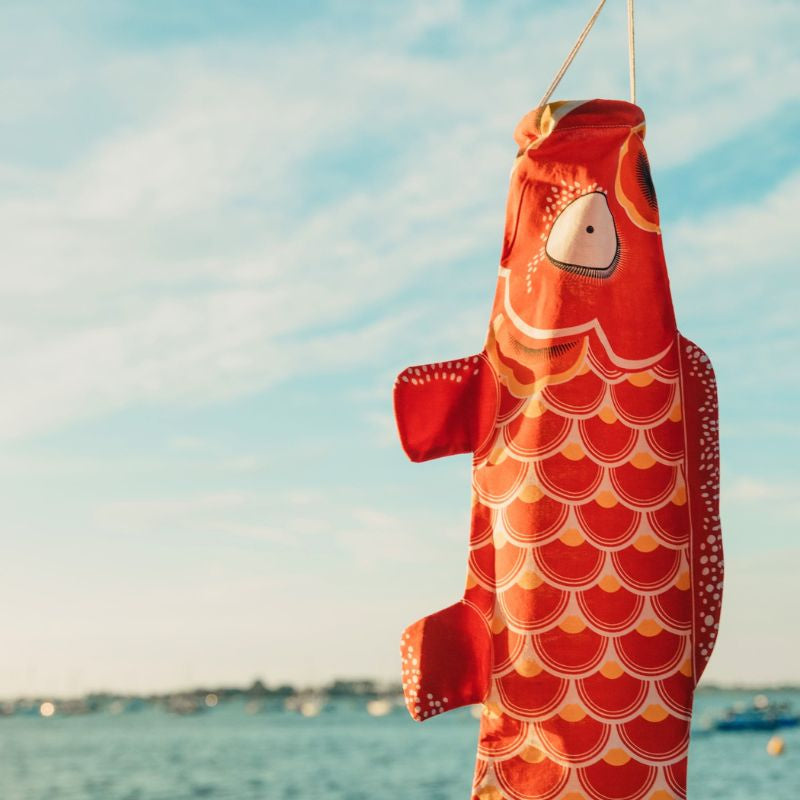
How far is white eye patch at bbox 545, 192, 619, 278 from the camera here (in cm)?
281

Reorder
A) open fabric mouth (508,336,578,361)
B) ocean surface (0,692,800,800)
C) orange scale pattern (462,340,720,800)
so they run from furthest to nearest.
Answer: ocean surface (0,692,800,800) < open fabric mouth (508,336,578,361) < orange scale pattern (462,340,720,800)

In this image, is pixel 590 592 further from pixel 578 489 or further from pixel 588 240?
pixel 588 240

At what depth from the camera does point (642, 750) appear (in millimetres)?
2590

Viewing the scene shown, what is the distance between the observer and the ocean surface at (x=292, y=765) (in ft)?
109

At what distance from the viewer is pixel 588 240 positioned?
281cm

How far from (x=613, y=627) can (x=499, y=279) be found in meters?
0.96

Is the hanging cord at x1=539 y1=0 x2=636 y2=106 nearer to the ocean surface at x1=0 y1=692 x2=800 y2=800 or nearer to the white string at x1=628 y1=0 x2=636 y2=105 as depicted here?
the white string at x1=628 y1=0 x2=636 y2=105

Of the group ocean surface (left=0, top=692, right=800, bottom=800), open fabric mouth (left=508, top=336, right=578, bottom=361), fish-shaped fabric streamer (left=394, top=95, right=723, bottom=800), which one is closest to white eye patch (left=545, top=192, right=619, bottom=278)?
fish-shaped fabric streamer (left=394, top=95, right=723, bottom=800)

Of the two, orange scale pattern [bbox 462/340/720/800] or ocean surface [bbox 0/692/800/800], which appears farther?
ocean surface [bbox 0/692/800/800]

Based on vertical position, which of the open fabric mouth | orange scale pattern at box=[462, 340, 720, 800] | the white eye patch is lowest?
orange scale pattern at box=[462, 340, 720, 800]

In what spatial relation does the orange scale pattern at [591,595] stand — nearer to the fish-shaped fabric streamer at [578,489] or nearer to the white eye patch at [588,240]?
Answer: the fish-shaped fabric streamer at [578,489]

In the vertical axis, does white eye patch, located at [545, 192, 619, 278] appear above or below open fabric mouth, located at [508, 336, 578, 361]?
above

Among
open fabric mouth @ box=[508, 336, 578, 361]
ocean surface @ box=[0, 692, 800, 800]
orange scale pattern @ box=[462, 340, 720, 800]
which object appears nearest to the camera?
orange scale pattern @ box=[462, 340, 720, 800]

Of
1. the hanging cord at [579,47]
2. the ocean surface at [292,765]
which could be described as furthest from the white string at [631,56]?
the ocean surface at [292,765]
